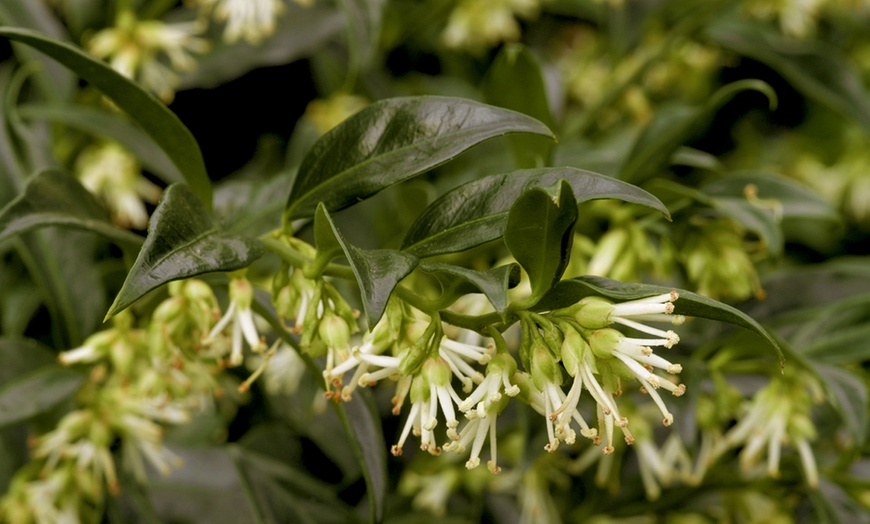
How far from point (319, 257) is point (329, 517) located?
0.50 metres

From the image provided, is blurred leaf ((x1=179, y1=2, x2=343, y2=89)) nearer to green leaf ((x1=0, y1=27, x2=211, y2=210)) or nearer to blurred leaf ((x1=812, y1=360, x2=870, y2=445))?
green leaf ((x1=0, y1=27, x2=211, y2=210))

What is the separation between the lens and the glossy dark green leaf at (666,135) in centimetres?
89

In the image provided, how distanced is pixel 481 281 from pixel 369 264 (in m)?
0.08

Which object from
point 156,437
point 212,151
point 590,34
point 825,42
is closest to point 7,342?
point 156,437

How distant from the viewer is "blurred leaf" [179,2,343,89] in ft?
4.05

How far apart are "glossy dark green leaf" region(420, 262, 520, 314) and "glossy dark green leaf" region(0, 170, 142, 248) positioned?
0.29m

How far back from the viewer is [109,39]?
3.81 ft

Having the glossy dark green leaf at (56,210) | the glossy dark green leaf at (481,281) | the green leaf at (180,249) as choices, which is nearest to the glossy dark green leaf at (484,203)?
the glossy dark green leaf at (481,281)

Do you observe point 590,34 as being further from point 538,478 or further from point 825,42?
point 538,478

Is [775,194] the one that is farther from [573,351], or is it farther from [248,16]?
[248,16]

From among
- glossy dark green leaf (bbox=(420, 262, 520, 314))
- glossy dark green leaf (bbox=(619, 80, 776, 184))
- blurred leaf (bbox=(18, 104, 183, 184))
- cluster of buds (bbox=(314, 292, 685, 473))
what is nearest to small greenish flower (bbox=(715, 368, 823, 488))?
glossy dark green leaf (bbox=(619, 80, 776, 184))

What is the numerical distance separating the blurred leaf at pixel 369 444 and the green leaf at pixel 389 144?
0.18 meters

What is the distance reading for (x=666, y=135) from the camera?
36.7 inches

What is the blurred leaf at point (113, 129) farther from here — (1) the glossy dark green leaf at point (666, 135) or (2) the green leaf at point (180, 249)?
(1) the glossy dark green leaf at point (666, 135)
